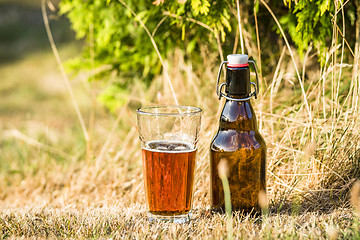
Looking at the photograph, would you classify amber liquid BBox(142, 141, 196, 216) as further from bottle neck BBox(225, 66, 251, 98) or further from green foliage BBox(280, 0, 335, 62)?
green foliage BBox(280, 0, 335, 62)

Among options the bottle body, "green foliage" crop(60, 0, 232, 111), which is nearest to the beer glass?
the bottle body

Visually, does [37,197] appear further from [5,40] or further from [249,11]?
[5,40]

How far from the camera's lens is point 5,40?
9.27 metres

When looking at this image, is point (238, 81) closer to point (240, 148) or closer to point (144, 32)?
point (240, 148)

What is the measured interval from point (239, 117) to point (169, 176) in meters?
0.38

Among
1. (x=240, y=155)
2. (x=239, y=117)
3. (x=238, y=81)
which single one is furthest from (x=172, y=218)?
(x=238, y=81)

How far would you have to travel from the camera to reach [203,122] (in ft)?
9.59

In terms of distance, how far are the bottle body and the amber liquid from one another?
5.0 inches

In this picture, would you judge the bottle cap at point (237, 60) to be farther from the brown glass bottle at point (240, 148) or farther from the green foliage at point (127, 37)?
the green foliage at point (127, 37)

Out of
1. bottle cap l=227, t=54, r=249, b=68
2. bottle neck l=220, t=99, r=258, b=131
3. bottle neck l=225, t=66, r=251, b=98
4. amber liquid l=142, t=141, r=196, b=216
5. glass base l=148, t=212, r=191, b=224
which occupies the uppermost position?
bottle cap l=227, t=54, r=249, b=68

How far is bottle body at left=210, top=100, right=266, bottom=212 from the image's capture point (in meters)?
1.83

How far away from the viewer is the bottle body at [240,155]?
6.00 feet

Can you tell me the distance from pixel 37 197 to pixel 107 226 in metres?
1.38

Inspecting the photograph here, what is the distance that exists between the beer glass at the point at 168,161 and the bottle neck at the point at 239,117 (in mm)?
135
